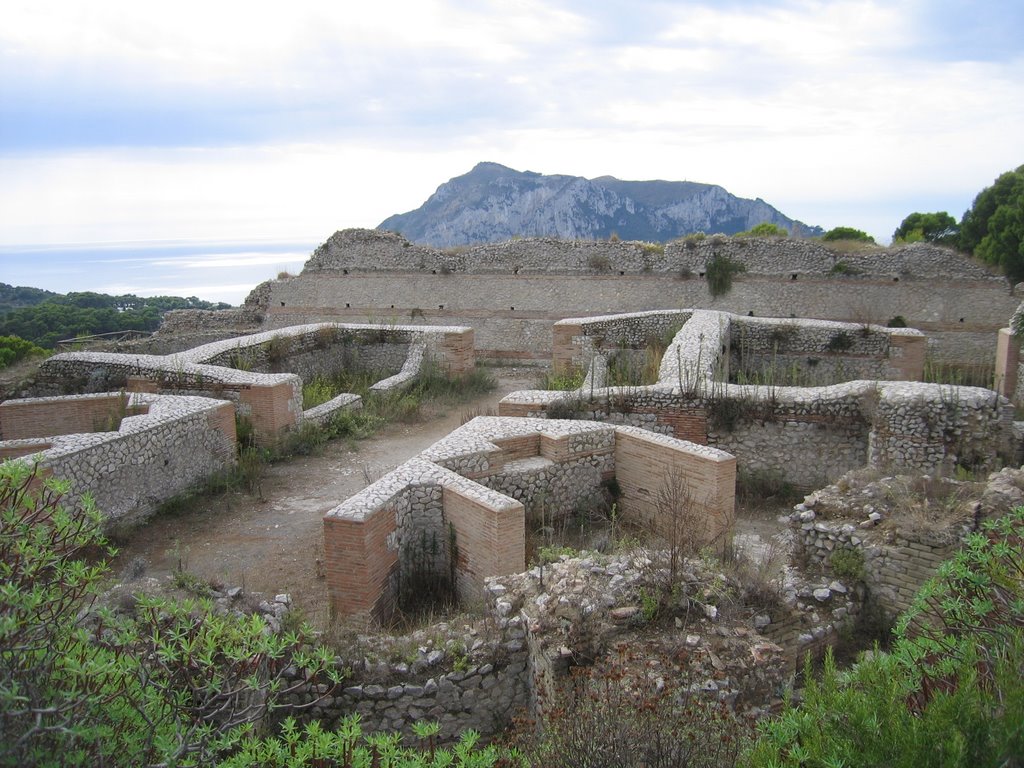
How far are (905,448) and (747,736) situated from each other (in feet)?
19.3

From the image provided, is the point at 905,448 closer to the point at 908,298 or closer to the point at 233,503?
the point at 233,503

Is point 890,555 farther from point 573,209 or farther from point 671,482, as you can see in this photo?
point 573,209

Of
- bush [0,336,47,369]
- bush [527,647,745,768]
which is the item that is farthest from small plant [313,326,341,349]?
bush [527,647,745,768]

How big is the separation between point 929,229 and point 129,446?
24642mm

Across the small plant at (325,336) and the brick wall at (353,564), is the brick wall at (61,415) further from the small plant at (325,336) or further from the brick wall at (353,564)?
the brick wall at (353,564)

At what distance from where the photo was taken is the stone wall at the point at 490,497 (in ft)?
17.4

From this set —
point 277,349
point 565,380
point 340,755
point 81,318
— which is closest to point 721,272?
point 565,380

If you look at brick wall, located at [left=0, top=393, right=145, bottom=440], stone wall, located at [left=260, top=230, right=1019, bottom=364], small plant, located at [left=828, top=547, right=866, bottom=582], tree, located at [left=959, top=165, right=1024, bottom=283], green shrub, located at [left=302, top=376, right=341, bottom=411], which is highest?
tree, located at [left=959, top=165, right=1024, bottom=283]

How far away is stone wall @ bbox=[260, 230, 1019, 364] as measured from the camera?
55.4 feet

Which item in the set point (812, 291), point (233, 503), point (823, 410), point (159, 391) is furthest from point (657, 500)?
point (812, 291)

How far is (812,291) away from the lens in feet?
57.5

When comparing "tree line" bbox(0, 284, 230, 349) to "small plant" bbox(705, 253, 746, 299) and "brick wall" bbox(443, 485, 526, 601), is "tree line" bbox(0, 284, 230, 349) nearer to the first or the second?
"small plant" bbox(705, 253, 746, 299)

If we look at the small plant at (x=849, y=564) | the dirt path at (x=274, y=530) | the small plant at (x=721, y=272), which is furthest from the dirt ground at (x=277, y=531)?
the small plant at (x=721, y=272)

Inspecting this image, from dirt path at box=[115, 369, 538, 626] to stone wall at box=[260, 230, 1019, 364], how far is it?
9.29 metres
